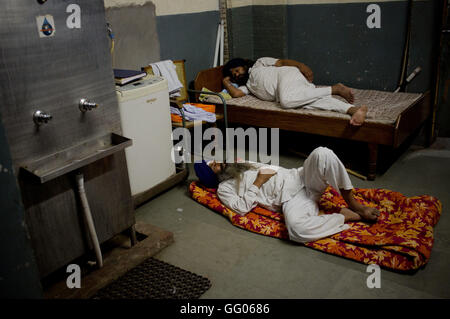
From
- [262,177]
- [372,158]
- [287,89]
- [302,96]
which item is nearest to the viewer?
[262,177]

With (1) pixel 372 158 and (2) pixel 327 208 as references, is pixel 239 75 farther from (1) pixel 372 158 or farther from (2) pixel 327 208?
(2) pixel 327 208

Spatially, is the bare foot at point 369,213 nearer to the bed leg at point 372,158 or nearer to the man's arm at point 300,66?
the bed leg at point 372,158

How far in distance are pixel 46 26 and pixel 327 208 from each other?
2.17 metres

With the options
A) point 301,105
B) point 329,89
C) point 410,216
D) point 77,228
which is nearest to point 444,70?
point 329,89

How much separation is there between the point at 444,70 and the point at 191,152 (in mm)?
2666

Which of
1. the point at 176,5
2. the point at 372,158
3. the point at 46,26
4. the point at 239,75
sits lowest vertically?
the point at 372,158

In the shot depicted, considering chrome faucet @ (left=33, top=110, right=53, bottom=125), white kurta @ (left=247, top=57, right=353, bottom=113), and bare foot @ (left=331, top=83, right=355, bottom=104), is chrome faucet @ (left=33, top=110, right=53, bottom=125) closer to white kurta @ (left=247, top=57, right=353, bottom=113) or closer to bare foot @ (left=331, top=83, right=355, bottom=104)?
white kurta @ (left=247, top=57, right=353, bottom=113)

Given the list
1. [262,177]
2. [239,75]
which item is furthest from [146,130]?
[239,75]

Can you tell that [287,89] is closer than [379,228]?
No

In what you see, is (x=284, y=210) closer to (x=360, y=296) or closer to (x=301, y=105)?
(x=360, y=296)

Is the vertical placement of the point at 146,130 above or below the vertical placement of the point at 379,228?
above

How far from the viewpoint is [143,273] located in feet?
8.45

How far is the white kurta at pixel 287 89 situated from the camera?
402 cm

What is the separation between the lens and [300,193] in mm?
2967
